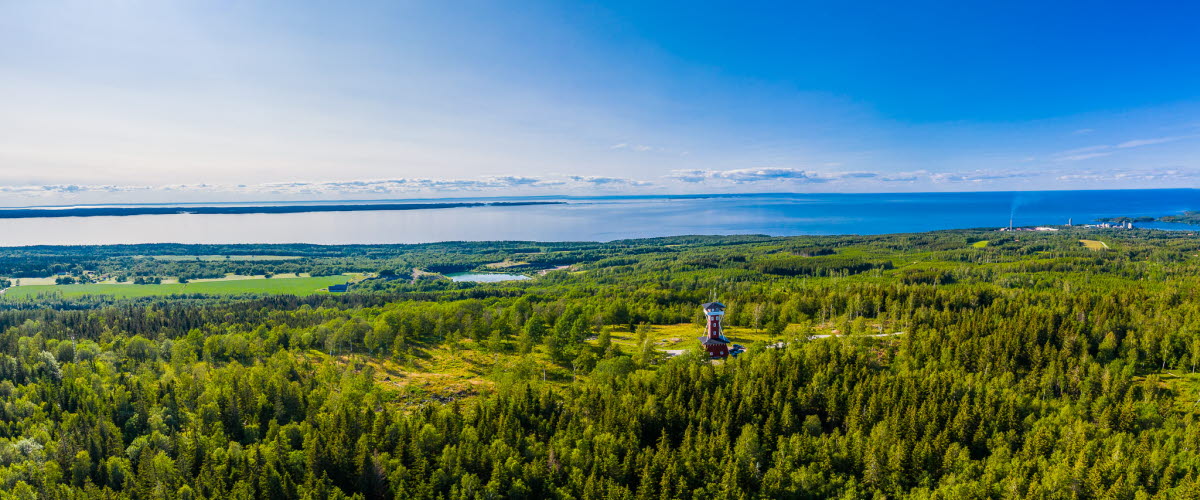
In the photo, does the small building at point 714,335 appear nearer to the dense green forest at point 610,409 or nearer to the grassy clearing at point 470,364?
the dense green forest at point 610,409

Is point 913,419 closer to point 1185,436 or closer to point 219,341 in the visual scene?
point 1185,436

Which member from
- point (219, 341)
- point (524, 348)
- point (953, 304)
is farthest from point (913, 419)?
point (219, 341)

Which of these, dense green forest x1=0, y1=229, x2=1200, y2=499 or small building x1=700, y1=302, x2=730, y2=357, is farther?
small building x1=700, y1=302, x2=730, y2=357

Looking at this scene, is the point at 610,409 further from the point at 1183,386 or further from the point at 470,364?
the point at 1183,386

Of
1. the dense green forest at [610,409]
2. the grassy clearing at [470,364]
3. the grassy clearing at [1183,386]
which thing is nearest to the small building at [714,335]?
the dense green forest at [610,409]

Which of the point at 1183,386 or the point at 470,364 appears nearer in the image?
the point at 1183,386

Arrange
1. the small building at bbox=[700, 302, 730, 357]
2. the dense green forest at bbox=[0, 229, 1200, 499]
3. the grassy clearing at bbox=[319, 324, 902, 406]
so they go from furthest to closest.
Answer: the small building at bbox=[700, 302, 730, 357], the grassy clearing at bbox=[319, 324, 902, 406], the dense green forest at bbox=[0, 229, 1200, 499]

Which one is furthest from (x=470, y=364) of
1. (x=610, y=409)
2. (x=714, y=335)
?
(x=714, y=335)

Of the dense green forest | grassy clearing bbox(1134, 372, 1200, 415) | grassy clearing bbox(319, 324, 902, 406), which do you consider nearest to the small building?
the dense green forest

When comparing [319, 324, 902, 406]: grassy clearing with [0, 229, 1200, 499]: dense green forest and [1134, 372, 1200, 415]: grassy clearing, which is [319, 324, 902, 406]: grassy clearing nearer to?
[0, 229, 1200, 499]: dense green forest
